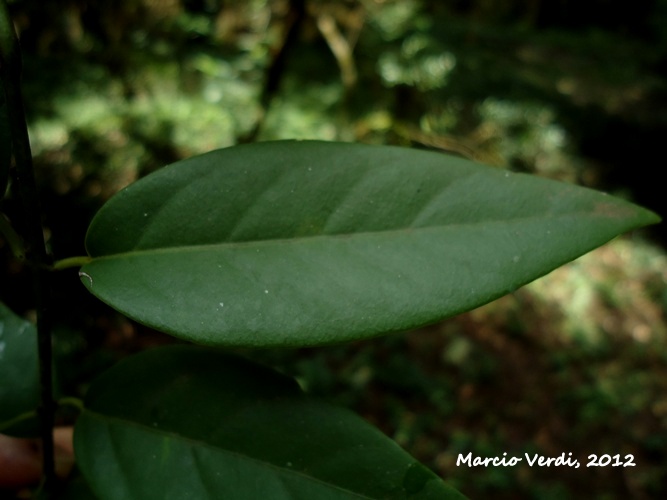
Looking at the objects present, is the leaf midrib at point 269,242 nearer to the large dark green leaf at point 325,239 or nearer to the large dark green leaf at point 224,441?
the large dark green leaf at point 325,239

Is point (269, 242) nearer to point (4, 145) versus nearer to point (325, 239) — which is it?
point (325, 239)

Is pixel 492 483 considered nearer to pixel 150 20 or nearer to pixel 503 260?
pixel 503 260

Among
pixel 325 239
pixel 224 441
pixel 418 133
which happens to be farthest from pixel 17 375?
pixel 418 133

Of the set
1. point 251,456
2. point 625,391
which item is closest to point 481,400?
point 625,391

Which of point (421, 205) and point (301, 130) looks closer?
point (421, 205)

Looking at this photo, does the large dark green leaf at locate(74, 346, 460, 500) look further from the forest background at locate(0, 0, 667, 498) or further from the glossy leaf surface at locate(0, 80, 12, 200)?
the forest background at locate(0, 0, 667, 498)

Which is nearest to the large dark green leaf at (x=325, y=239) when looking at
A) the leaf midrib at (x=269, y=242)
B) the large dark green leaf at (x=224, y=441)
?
the leaf midrib at (x=269, y=242)
